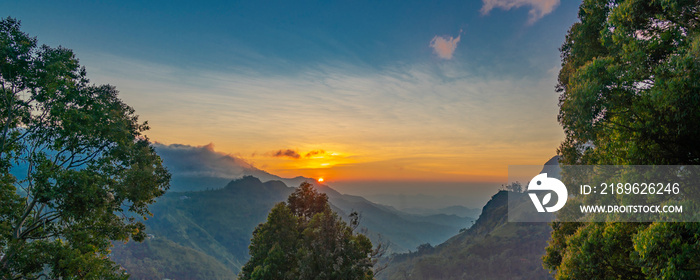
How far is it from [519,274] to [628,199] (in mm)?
159804

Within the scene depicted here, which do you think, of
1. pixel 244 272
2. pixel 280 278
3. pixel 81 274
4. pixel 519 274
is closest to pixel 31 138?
pixel 81 274

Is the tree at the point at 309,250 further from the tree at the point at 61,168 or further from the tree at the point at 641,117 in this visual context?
the tree at the point at 641,117

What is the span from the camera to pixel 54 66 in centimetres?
1325

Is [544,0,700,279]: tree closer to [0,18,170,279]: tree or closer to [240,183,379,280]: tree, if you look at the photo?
[240,183,379,280]: tree

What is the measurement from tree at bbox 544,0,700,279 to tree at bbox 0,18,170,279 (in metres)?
18.2

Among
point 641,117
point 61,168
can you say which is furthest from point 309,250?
point 641,117

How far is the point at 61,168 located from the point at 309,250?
16010 mm

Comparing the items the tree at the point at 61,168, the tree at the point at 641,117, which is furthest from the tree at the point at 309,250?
the tree at the point at 641,117

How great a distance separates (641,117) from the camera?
901 cm

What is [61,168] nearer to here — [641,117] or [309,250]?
[309,250]

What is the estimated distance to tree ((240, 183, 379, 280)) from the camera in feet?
75.7

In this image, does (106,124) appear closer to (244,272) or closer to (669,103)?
(244,272)

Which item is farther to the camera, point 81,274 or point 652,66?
point 81,274

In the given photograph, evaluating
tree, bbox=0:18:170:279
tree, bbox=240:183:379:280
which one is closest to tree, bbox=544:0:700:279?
tree, bbox=240:183:379:280
